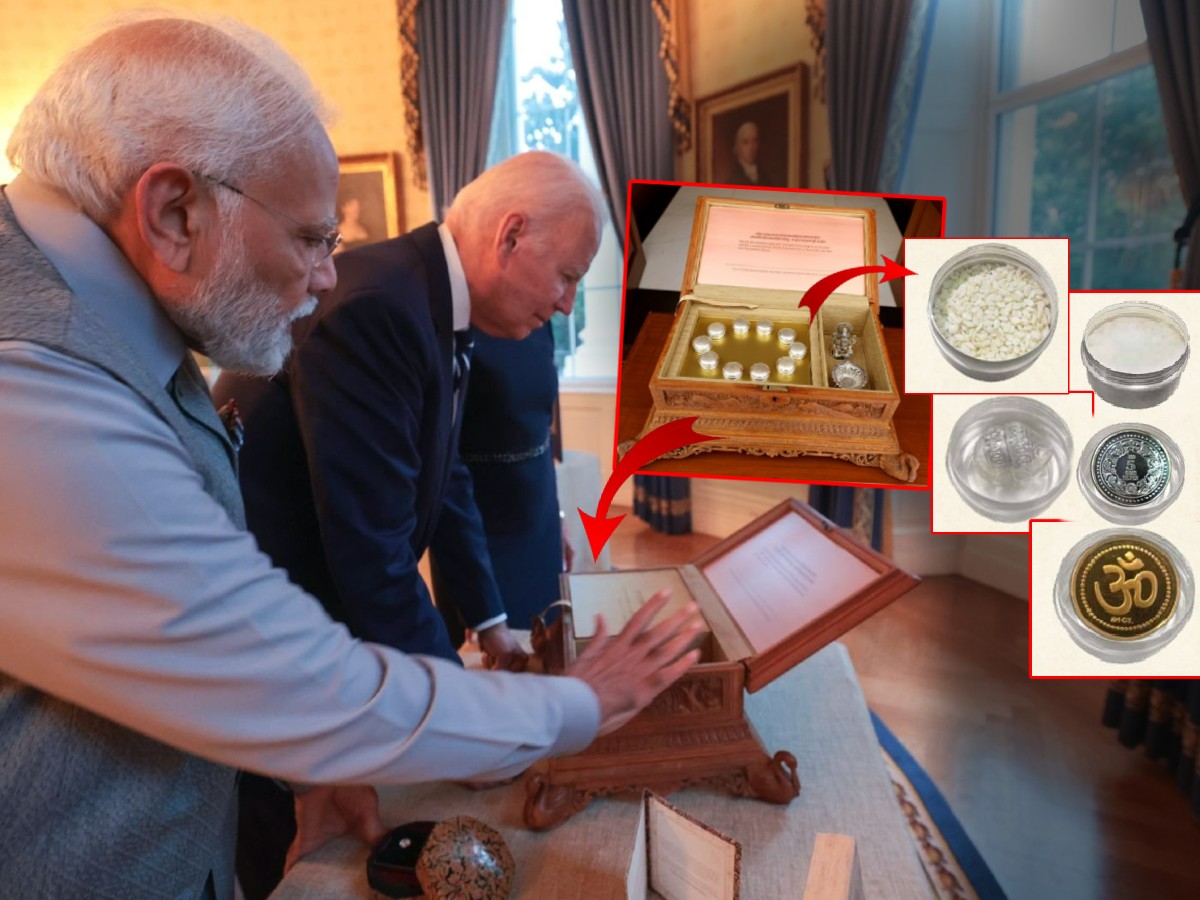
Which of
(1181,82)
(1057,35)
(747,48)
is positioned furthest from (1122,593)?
(747,48)

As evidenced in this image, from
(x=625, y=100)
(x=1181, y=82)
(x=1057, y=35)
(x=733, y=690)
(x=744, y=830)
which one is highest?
(x=625, y=100)

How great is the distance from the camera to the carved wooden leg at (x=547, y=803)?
0.99m

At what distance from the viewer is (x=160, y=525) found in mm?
586

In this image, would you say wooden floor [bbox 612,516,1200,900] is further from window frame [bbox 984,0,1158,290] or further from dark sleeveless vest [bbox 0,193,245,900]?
dark sleeveless vest [bbox 0,193,245,900]

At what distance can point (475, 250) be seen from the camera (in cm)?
134

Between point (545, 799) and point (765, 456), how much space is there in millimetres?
512

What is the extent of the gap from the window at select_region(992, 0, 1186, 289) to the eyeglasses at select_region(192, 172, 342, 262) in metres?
2.45

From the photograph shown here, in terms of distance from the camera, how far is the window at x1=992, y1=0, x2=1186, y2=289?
2.59m

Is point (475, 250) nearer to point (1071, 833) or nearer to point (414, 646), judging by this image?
point (414, 646)

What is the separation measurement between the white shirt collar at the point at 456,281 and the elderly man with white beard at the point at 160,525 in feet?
1.65

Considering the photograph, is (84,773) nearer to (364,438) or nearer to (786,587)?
(364,438)

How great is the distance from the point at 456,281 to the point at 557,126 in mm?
4161

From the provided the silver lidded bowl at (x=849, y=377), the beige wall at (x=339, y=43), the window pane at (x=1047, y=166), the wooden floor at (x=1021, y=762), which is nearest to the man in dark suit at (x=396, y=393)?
the silver lidded bowl at (x=849, y=377)

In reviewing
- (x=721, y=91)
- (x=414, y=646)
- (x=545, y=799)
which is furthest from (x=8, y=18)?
(x=545, y=799)
